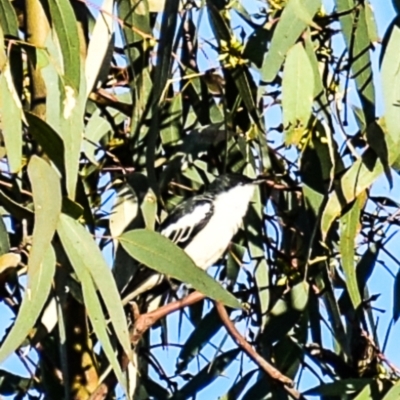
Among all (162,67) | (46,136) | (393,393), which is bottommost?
(393,393)

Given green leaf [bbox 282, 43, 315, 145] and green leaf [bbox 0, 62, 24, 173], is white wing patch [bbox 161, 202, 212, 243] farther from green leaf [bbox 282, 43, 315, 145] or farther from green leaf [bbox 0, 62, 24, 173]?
green leaf [bbox 0, 62, 24, 173]

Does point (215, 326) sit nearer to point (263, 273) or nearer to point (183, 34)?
point (263, 273)

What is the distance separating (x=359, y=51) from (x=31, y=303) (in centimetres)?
81

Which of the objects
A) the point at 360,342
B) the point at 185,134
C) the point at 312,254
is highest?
the point at 185,134

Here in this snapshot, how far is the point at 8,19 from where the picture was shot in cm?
235

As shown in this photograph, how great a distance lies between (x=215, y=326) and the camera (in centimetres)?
277

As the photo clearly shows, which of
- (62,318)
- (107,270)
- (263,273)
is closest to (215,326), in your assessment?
(263,273)

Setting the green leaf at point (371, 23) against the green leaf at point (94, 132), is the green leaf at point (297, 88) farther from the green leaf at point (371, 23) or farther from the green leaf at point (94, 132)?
the green leaf at point (94, 132)

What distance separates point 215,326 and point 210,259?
53 cm

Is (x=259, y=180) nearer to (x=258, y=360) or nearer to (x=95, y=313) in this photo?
(x=258, y=360)

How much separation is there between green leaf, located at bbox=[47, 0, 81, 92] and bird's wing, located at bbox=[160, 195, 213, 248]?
0.75 m

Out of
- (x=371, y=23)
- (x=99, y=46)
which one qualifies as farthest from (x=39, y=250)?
(x=371, y=23)

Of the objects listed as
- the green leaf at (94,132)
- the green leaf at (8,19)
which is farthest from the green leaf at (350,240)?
the green leaf at (8,19)

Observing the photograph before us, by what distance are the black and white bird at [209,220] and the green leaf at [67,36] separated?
0.62 meters
